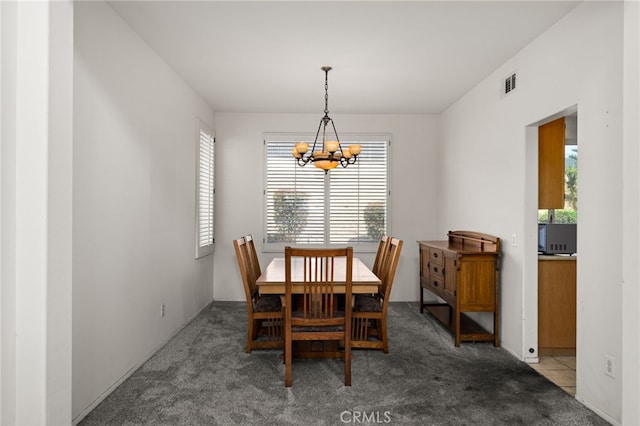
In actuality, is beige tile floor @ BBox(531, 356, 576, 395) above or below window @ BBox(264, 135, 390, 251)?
below

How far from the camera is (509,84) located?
3.62 metres

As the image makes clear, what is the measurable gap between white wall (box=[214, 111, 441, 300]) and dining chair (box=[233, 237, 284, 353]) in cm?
A: 186

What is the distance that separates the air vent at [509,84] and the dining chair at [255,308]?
2821 mm

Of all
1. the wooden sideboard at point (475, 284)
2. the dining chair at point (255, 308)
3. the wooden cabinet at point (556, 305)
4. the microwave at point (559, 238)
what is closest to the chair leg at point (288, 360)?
the dining chair at point (255, 308)

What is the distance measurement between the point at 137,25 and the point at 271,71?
1.31 m

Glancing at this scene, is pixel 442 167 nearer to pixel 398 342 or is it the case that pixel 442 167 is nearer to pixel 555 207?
pixel 555 207

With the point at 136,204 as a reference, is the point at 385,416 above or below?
below

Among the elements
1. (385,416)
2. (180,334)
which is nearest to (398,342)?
(385,416)

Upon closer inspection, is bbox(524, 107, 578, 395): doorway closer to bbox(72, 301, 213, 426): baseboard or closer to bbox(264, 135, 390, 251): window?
bbox(264, 135, 390, 251): window

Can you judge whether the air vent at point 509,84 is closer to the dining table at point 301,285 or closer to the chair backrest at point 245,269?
the dining table at point 301,285

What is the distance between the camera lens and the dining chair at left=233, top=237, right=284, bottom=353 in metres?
3.27

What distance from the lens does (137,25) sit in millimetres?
2953
